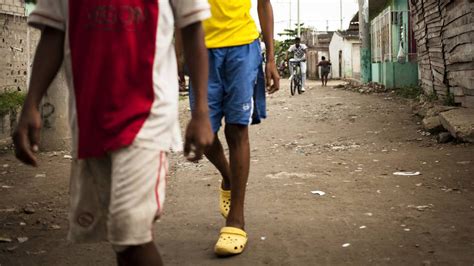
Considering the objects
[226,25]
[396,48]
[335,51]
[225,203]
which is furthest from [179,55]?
[335,51]

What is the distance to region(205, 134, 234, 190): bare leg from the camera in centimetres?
362

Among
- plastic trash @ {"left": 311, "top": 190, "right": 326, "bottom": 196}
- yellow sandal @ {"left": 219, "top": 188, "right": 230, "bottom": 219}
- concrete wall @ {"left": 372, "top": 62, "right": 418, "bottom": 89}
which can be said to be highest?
concrete wall @ {"left": 372, "top": 62, "right": 418, "bottom": 89}

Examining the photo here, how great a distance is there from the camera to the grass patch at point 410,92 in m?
14.4

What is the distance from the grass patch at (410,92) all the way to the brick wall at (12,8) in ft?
28.4

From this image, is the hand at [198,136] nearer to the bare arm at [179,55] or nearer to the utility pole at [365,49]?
the bare arm at [179,55]

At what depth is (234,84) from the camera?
10.8ft

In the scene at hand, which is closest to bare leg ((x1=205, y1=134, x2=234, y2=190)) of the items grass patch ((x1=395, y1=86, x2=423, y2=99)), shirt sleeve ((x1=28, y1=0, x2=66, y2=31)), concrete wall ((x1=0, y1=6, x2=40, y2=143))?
shirt sleeve ((x1=28, y1=0, x2=66, y2=31))

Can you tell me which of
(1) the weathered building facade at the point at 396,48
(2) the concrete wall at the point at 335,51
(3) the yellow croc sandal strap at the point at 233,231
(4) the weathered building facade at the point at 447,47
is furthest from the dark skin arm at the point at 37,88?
(2) the concrete wall at the point at 335,51

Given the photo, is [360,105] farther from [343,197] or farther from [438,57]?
[343,197]

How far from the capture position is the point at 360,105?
13.0 metres

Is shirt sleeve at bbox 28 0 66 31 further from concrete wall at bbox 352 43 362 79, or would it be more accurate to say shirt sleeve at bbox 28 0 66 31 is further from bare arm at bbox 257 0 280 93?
concrete wall at bbox 352 43 362 79

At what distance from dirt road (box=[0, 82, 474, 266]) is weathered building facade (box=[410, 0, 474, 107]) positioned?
6.15ft

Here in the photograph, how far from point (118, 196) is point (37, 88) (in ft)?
1.65

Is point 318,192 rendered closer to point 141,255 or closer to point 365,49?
point 141,255
